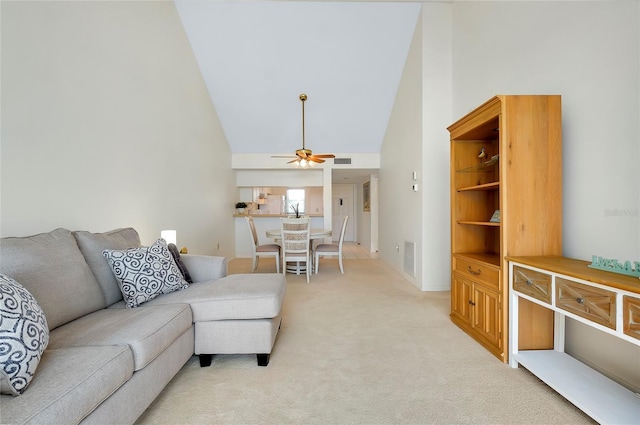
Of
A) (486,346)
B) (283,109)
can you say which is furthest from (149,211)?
(486,346)

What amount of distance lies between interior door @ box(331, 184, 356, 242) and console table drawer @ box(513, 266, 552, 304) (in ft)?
26.2

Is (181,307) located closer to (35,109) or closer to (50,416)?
(50,416)

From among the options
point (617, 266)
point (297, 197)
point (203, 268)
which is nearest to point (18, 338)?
point (203, 268)

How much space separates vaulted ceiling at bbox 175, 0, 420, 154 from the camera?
3857mm

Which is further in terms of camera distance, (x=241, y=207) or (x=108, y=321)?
(x=241, y=207)

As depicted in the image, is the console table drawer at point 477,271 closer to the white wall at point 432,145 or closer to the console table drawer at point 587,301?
the console table drawer at point 587,301

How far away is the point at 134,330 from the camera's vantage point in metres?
1.41

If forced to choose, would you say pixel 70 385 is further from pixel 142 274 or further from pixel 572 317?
pixel 572 317

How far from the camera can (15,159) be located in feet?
5.97

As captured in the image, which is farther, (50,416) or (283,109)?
(283,109)

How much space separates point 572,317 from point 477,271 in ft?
2.64

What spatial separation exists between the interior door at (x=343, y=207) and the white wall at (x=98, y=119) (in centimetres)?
602

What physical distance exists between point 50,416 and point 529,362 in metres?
2.30

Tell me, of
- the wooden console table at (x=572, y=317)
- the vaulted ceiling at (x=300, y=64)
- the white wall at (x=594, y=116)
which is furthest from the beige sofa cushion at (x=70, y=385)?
the vaulted ceiling at (x=300, y=64)
